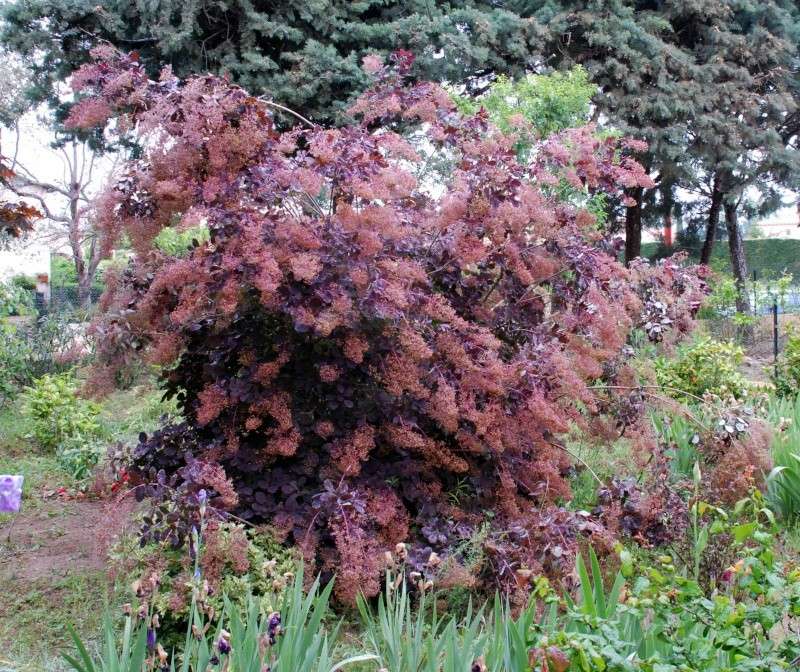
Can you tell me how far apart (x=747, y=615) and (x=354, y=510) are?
1582 mm

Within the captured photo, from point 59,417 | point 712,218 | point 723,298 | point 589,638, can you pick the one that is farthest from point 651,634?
point 712,218

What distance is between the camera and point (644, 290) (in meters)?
4.25

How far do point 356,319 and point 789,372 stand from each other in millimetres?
5101

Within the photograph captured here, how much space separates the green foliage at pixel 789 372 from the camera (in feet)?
21.7

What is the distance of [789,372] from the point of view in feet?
22.0

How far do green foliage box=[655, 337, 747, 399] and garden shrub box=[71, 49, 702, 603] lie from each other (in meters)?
A: 2.61

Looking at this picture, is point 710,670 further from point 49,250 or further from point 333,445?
point 49,250

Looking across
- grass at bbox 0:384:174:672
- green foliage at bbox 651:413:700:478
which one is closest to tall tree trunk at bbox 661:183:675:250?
green foliage at bbox 651:413:700:478

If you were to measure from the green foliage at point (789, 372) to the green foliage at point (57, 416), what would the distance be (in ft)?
17.9

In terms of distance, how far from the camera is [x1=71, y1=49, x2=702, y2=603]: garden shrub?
2.92 metres

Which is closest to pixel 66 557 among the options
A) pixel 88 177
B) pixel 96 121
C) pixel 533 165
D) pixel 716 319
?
pixel 96 121

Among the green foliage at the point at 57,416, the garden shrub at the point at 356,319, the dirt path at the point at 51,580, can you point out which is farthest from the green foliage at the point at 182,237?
the green foliage at the point at 57,416

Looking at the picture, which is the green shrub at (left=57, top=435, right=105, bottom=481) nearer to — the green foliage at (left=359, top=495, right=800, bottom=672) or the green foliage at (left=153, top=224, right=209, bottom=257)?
the green foliage at (left=153, top=224, right=209, bottom=257)

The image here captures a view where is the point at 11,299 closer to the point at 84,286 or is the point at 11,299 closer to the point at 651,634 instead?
the point at 651,634
